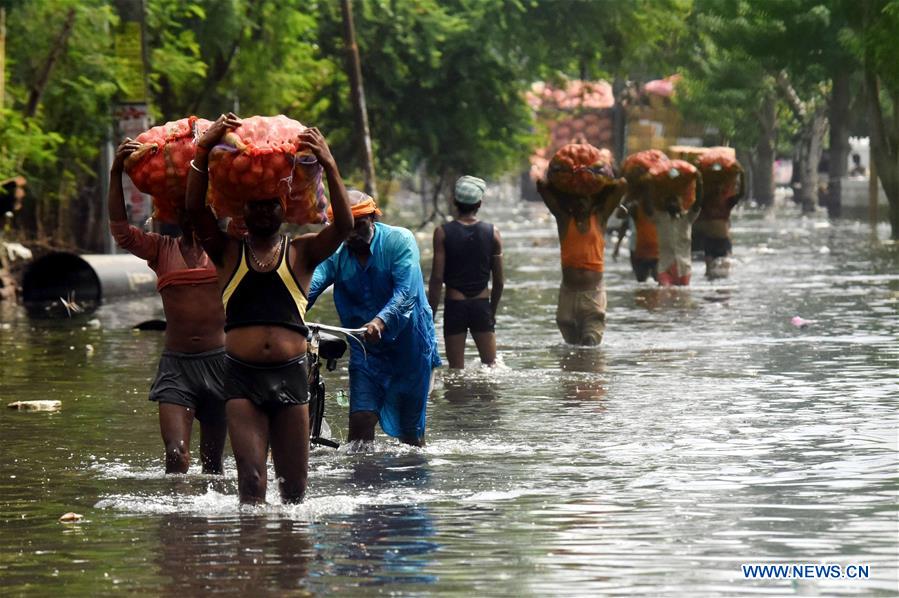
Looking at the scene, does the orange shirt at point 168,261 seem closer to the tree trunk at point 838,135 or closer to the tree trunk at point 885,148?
the tree trunk at point 885,148

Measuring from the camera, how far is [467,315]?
16.2 m

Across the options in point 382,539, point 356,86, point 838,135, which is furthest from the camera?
point 838,135

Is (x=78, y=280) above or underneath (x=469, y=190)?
underneath

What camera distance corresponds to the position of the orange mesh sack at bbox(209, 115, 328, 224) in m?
8.73

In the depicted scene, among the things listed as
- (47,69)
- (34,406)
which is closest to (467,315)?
(34,406)

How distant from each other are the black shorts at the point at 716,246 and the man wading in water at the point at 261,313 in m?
21.3

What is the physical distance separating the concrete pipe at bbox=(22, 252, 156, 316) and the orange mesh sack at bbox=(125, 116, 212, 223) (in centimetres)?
1688

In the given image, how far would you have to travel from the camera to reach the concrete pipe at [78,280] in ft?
89.0

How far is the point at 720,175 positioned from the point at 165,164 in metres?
21.4

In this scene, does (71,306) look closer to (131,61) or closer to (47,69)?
(47,69)

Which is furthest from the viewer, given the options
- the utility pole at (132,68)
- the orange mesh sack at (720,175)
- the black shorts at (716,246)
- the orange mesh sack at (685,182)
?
the orange mesh sack at (720,175)

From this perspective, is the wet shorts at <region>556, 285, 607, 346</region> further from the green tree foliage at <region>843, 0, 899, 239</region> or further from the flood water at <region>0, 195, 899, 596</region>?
the green tree foliage at <region>843, 0, 899, 239</region>

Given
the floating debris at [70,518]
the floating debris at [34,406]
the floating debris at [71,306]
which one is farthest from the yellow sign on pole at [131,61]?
the floating debris at [70,518]

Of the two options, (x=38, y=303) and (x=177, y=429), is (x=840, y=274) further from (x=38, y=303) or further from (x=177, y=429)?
(x=177, y=429)
